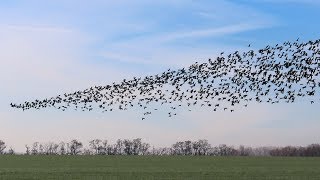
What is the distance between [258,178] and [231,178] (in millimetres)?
2115

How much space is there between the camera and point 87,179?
3497 cm

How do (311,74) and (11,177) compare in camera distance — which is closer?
(311,74)

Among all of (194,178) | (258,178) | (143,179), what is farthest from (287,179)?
(143,179)

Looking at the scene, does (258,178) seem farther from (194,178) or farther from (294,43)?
(294,43)

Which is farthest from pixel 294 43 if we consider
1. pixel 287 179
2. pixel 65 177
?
pixel 65 177

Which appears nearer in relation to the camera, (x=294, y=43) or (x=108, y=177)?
(x=294, y=43)

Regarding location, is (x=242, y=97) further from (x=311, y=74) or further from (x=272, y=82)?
(x=311, y=74)

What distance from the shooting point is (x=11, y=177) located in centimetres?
3612

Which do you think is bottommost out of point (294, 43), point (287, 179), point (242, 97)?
point (287, 179)

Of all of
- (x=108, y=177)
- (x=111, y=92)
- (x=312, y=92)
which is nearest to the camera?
(x=312, y=92)

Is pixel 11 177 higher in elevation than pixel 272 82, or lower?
lower

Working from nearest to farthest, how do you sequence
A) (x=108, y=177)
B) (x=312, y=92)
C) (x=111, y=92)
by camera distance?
(x=312, y=92) < (x=111, y=92) < (x=108, y=177)

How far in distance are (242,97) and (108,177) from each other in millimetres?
11828

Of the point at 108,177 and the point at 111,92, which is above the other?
the point at 111,92
